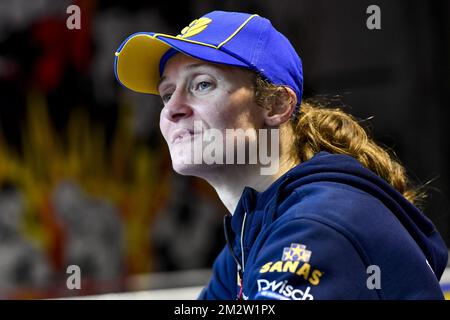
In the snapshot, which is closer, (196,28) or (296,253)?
(296,253)

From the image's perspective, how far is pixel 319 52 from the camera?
14.0 feet

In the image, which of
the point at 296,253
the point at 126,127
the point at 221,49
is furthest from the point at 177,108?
the point at 126,127

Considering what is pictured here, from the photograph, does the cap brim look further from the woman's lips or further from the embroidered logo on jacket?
the embroidered logo on jacket

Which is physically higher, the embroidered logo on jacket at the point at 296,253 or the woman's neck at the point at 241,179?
the woman's neck at the point at 241,179

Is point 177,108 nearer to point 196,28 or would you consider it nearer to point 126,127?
point 196,28

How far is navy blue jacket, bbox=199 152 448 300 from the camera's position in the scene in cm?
126

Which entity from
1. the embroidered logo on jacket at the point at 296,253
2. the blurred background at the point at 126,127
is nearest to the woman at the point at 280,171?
the embroidered logo on jacket at the point at 296,253

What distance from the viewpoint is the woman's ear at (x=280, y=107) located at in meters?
1.70

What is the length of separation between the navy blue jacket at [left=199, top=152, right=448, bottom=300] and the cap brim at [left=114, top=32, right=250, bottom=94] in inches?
12.2

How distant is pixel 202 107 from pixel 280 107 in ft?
0.69

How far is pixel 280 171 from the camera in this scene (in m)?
1.68

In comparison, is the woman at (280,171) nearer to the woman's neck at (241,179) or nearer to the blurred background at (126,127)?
the woman's neck at (241,179)

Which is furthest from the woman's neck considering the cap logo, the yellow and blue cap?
the cap logo

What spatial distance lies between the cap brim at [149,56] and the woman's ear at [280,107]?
123mm
